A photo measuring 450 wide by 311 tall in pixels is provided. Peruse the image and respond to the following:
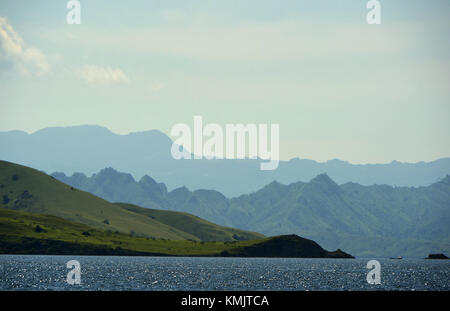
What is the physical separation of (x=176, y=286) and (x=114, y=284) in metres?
16.0
